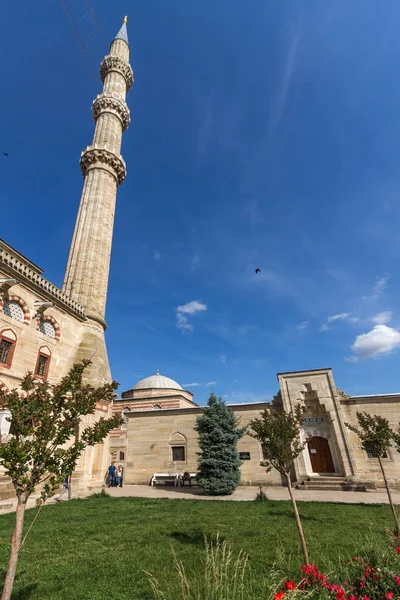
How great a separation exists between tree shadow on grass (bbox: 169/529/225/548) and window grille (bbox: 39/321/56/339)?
530 inches

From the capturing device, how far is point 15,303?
15.5 m

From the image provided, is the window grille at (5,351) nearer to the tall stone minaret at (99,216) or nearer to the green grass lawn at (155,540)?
the tall stone minaret at (99,216)

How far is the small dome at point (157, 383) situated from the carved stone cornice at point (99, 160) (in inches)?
1013

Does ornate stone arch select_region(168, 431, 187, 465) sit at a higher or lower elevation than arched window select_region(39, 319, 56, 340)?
lower

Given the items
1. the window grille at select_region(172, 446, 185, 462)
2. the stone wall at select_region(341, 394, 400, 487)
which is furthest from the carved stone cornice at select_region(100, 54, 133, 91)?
the stone wall at select_region(341, 394, 400, 487)

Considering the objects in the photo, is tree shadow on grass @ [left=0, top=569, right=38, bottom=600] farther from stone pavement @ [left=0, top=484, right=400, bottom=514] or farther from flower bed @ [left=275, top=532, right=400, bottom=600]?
stone pavement @ [left=0, top=484, right=400, bottom=514]

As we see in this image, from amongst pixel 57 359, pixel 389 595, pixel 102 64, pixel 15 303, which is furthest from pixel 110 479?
pixel 102 64

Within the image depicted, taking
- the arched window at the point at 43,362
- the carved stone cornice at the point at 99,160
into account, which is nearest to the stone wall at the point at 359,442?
the arched window at the point at 43,362

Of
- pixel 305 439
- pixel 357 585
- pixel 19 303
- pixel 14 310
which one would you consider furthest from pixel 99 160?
pixel 357 585

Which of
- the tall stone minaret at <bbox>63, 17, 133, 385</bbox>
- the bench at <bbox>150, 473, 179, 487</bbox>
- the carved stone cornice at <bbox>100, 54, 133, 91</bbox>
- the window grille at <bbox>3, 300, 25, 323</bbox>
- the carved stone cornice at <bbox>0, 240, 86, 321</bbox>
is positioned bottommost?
the bench at <bbox>150, 473, 179, 487</bbox>

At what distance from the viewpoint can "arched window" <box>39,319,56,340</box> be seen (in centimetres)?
1723

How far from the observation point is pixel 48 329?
17.7 meters

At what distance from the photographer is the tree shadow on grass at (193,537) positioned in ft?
22.7

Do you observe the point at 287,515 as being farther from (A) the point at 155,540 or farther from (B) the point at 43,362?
(B) the point at 43,362
